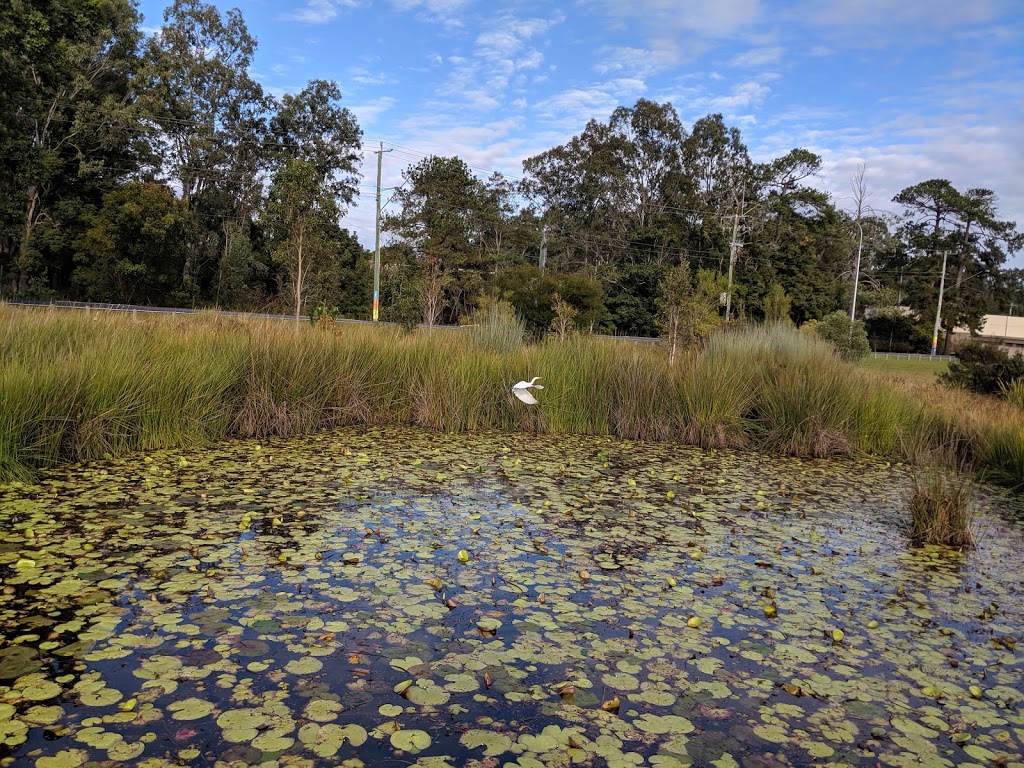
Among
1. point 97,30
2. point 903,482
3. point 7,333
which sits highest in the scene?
point 97,30

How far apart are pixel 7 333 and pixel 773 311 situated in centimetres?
2968

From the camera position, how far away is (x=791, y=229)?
37.8 meters

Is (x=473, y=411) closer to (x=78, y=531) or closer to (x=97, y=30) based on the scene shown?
(x=78, y=531)

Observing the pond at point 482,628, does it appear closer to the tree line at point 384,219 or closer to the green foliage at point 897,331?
the tree line at point 384,219

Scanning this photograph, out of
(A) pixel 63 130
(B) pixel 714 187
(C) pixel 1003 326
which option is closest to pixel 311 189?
(A) pixel 63 130

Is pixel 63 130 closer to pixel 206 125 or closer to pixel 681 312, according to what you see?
pixel 206 125

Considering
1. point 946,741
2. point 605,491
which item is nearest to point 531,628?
point 946,741

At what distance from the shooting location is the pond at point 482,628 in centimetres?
223

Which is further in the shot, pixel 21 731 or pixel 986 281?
pixel 986 281

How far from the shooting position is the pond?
2.23 meters

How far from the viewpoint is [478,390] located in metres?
8.16

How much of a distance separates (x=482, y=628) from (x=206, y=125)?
31.3m

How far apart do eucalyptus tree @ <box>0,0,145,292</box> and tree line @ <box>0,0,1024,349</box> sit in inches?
3.3

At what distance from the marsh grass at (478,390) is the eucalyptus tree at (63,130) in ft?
65.5
